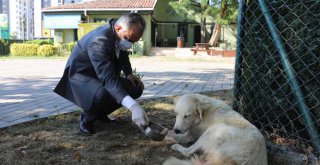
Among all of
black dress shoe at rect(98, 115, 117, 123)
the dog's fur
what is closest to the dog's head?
the dog's fur

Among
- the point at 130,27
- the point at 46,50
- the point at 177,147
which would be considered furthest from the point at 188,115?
the point at 46,50

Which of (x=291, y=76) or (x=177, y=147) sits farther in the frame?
(x=177, y=147)

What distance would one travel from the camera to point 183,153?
138 inches

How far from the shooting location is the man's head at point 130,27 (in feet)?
11.3

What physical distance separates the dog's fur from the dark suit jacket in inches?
33.5

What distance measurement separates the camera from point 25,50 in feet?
82.9

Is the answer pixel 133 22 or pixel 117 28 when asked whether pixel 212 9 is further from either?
pixel 133 22

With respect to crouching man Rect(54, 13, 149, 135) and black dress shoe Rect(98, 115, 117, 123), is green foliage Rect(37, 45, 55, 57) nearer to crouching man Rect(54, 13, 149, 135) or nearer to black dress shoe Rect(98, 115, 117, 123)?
black dress shoe Rect(98, 115, 117, 123)

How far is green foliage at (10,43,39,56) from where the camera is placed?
2505 cm

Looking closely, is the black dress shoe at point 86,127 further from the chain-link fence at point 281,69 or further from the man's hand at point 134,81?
the chain-link fence at point 281,69

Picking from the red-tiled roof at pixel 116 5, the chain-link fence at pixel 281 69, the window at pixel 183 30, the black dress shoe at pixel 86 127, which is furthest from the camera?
the window at pixel 183 30

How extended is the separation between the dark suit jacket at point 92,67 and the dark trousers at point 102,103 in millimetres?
60

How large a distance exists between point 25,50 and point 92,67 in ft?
76.3

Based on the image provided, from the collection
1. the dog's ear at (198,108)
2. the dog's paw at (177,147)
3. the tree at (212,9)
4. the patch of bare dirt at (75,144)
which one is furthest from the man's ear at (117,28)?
the tree at (212,9)
